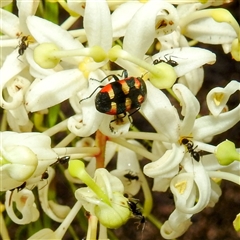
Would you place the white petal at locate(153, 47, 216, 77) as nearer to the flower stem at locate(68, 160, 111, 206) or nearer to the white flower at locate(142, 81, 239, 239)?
the white flower at locate(142, 81, 239, 239)

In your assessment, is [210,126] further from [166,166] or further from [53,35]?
[53,35]

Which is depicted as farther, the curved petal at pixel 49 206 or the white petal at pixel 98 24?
the curved petal at pixel 49 206

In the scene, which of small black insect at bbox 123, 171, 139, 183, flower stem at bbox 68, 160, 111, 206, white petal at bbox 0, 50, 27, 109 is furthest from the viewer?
small black insect at bbox 123, 171, 139, 183

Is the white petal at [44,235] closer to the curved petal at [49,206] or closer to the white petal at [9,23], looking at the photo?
the curved petal at [49,206]

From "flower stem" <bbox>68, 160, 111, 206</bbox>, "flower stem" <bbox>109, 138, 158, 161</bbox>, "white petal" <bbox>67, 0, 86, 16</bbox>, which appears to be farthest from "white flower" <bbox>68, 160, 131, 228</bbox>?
"white petal" <bbox>67, 0, 86, 16</bbox>

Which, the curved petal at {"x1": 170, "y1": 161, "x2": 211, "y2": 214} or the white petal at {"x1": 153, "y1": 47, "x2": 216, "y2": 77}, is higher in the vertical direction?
the white petal at {"x1": 153, "y1": 47, "x2": 216, "y2": 77}

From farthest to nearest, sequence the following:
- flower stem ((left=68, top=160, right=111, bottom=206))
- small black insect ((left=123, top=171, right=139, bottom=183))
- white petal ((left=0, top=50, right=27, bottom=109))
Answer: small black insect ((left=123, top=171, right=139, bottom=183)) → white petal ((left=0, top=50, right=27, bottom=109)) → flower stem ((left=68, top=160, right=111, bottom=206))

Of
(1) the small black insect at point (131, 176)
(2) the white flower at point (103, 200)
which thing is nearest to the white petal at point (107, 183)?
(2) the white flower at point (103, 200)

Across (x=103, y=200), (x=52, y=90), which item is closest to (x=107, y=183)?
(x=103, y=200)
